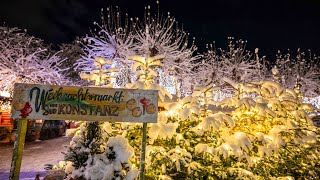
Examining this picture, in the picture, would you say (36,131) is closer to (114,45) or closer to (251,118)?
(114,45)

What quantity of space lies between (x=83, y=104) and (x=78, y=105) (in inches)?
3.3

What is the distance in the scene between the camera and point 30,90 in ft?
14.4

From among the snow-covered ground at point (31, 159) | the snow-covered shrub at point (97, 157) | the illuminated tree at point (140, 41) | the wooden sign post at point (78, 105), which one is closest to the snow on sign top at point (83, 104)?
the wooden sign post at point (78, 105)

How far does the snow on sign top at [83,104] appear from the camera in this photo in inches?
171

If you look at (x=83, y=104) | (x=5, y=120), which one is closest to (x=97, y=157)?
(x=83, y=104)

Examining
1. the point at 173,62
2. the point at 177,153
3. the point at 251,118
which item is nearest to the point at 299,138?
the point at 251,118

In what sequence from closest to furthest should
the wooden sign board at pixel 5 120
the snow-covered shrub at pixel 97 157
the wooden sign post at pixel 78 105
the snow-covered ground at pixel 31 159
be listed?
the wooden sign post at pixel 78 105 < the snow-covered shrub at pixel 97 157 < the snow-covered ground at pixel 31 159 < the wooden sign board at pixel 5 120

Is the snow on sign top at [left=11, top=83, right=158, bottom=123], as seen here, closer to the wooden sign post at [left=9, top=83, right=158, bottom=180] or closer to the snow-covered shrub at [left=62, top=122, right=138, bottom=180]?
the wooden sign post at [left=9, top=83, right=158, bottom=180]

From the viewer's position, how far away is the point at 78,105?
14.4 feet

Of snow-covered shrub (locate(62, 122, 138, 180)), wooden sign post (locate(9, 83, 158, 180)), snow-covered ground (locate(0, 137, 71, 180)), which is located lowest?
snow-covered ground (locate(0, 137, 71, 180))

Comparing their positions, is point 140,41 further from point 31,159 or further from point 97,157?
point 97,157

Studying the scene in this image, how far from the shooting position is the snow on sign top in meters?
4.33

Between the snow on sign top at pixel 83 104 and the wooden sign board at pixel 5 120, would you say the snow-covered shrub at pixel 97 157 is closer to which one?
the snow on sign top at pixel 83 104

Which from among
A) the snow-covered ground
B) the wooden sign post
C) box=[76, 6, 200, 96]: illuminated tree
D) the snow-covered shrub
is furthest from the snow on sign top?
box=[76, 6, 200, 96]: illuminated tree
